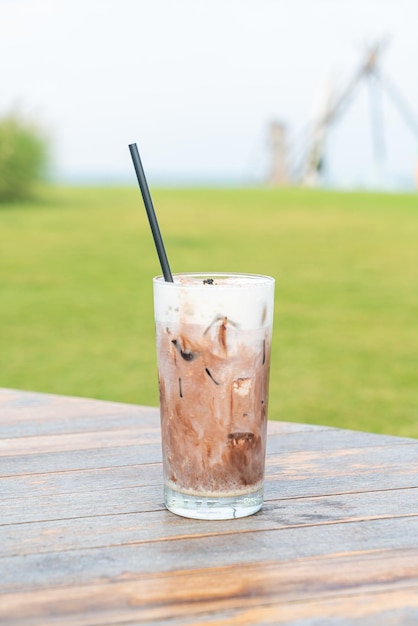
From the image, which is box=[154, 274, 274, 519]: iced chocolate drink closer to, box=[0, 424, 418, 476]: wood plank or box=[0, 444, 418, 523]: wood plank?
box=[0, 444, 418, 523]: wood plank

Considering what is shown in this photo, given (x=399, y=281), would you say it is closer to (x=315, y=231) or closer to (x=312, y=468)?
(x=315, y=231)

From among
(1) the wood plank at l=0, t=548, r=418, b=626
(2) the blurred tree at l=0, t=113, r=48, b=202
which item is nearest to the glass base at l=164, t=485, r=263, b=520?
(1) the wood plank at l=0, t=548, r=418, b=626

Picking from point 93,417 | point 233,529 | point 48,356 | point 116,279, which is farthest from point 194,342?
point 116,279

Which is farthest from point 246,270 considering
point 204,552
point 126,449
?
point 204,552

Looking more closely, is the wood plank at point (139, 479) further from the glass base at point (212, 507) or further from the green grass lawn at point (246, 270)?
the green grass lawn at point (246, 270)

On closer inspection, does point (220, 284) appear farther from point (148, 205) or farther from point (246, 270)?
point (246, 270)

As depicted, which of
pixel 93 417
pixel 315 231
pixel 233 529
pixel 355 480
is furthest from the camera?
pixel 315 231
